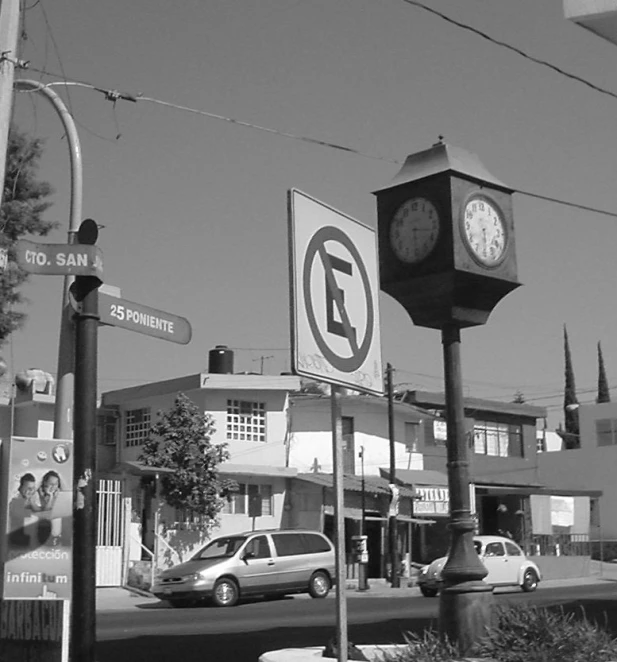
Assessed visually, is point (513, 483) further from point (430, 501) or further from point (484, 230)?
point (484, 230)

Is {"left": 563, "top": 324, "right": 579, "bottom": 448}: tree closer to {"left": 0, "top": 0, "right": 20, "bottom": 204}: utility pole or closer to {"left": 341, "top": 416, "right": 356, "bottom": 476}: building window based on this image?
{"left": 341, "top": 416, "right": 356, "bottom": 476}: building window

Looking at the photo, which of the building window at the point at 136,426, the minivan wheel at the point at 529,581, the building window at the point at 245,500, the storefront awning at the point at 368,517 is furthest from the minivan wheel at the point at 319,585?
the building window at the point at 136,426

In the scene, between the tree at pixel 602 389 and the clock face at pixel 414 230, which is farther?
the tree at pixel 602 389

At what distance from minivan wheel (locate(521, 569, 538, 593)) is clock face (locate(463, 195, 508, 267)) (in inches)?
862

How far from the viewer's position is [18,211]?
16344 mm

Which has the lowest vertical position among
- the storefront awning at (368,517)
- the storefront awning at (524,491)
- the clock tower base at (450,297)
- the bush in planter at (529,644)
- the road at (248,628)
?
the road at (248,628)

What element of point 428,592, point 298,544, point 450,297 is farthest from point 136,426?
point 450,297

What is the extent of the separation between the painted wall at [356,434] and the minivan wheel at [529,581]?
9951 millimetres

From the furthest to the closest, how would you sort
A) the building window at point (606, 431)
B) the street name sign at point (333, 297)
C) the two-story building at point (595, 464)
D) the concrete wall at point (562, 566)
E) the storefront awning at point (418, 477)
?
the building window at point (606, 431) < the two-story building at point (595, 464) < the storefront awning at point (418, 477) < the concrete wall at point (562, 566) < the street name sign at point (333, 297)

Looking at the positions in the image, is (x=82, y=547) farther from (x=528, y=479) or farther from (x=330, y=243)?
(x=528, y=479)

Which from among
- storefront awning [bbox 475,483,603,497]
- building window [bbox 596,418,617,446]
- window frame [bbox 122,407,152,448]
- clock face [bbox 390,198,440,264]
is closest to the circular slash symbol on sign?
clock face [bbox 390,198,440,264]

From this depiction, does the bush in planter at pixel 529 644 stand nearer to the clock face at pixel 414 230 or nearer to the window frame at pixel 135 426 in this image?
the clock face at pixel 414 230

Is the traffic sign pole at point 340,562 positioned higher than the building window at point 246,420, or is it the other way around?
the building window at point 246,420

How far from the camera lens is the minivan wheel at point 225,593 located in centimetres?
2475
